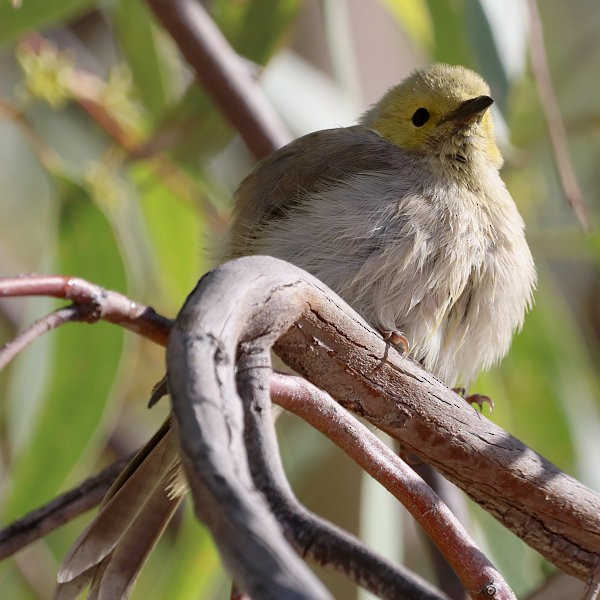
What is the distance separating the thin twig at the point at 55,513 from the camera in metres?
1.63

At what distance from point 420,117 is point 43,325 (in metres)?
1.33

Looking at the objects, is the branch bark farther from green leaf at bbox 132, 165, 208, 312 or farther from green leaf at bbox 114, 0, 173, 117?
green leaf at bbox 114, 0, 173, 117

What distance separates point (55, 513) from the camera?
168 centimetres

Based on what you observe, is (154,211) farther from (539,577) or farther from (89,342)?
(539,577)

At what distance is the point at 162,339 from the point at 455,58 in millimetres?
1834

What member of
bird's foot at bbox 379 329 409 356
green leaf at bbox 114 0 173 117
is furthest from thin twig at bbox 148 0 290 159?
bird's foot at bbox 379 329 409 356

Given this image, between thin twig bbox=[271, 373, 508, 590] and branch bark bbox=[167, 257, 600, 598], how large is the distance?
37 millimetres

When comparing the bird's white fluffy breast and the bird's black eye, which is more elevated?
the bird's black eye

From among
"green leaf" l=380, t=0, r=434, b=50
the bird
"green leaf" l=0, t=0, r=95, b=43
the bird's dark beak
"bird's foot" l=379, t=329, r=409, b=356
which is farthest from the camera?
"green leaf" l=380, t=0, r=434, b=50

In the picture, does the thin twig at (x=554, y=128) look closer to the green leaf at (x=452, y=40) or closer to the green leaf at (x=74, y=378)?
the green leaf at (x=452, y=40)

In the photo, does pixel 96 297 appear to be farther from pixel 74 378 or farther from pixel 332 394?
pixel 74 378

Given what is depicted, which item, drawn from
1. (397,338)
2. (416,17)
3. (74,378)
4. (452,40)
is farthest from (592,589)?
(416,17)

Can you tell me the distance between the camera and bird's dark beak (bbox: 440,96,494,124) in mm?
2191

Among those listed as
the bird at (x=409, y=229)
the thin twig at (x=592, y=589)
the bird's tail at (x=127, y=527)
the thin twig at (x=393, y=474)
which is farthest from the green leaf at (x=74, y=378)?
the thin twig at (x=592, y=589)
